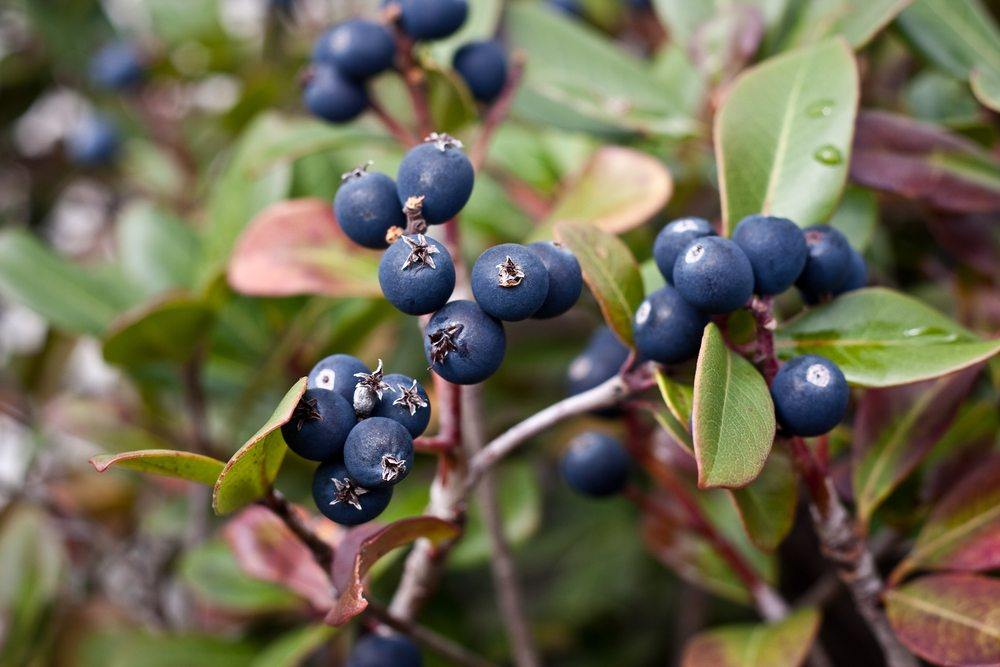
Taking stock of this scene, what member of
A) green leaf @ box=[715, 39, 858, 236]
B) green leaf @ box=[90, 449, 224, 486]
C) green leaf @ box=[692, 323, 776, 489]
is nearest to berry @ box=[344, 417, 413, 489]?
green leaf @ box=[90, 449, 224, 486]

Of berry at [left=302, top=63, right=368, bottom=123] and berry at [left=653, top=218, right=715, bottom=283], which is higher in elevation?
berry at [left=653, top=218, right=715, bottom=283]

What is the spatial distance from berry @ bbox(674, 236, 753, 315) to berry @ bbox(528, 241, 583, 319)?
0.34 ft

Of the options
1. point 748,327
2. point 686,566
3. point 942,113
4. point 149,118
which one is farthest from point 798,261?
point 149,118

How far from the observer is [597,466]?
128cm

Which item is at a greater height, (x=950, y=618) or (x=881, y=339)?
(x=881, y=339)

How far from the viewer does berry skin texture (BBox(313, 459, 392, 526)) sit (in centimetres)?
83

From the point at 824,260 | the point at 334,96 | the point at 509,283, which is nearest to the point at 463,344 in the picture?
the point at 509,283

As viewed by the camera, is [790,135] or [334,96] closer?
[790,135]

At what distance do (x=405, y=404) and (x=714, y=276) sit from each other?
0.30 m

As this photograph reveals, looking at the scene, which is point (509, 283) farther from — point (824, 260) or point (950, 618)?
point (950, 618)

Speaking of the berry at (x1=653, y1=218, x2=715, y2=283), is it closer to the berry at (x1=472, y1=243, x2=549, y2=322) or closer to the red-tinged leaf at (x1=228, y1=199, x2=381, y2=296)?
the berry at (x1=472, y1=243, x2=549, y2=322)

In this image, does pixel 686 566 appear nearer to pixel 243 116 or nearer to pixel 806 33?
pixel 806 33

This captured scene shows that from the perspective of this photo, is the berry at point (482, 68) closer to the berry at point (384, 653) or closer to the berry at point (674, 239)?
the berry at point (674, 239)

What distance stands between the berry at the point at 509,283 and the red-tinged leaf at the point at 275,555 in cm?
50
